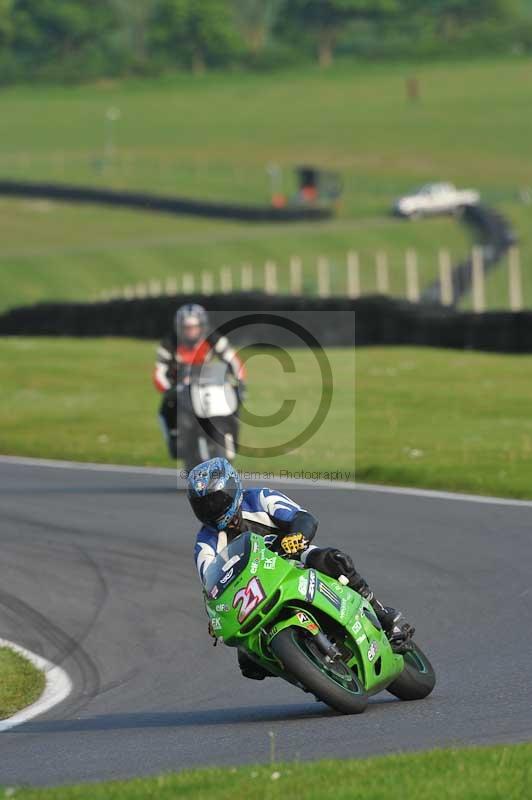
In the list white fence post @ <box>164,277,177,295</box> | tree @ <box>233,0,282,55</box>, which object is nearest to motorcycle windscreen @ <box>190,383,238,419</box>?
white fence post @ <box>164,277,177,295</box>

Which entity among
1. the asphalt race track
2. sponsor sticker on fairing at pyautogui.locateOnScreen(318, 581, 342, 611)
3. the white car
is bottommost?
the asphalt race track

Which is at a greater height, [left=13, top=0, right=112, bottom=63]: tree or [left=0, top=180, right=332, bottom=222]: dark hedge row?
[left=13, top=0, right=112, bottom=63]: tree

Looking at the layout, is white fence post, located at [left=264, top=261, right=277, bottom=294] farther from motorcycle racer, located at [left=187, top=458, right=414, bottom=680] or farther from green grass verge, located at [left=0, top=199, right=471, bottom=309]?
motorcycle racer, located at [left=187, top=458, right=414, bottom=680]

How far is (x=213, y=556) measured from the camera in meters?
8.21

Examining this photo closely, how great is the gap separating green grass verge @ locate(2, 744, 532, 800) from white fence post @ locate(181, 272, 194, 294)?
43822mm

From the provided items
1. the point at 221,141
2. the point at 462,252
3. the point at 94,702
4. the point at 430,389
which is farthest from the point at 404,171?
the point at 94,702

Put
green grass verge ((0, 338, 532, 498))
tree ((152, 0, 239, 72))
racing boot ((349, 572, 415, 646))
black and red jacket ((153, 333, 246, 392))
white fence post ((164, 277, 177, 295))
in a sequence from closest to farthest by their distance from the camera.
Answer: racing boot ((349, 572, 415, 646)) < black and red jacket ((153, 333, 246, 392)) < green grass verge ((0, 338, 532, 498)) < white fence post ((164, 277, 177, 295)) < tree ((152, 0, 239, 72))

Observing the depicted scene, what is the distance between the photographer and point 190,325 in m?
15.6

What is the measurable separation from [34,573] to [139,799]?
266 inches

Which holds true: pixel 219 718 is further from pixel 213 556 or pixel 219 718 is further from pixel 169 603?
pixel 169 603

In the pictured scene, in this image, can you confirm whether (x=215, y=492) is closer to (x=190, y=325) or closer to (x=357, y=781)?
(x=357, y=781)

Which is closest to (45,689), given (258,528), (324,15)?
(258,528)

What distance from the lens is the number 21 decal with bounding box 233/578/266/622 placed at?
7766mm

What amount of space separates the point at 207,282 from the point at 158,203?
21.1 metres
